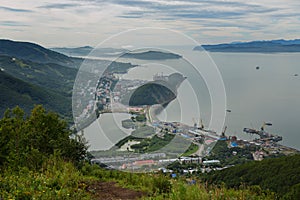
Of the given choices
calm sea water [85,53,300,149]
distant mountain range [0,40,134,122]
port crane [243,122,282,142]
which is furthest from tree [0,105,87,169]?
port crane [243,122,282,142]

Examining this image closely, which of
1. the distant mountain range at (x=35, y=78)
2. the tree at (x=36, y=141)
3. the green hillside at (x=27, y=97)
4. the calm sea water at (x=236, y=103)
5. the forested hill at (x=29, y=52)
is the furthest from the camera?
the forested hill at (x=29, y=52)

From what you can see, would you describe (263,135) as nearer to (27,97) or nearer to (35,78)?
(27,97)

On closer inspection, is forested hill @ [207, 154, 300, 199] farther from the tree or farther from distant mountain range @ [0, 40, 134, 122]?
distant mountain range @ [0, 40, 134, 122]

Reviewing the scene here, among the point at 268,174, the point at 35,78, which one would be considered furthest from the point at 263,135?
the point at 35,78

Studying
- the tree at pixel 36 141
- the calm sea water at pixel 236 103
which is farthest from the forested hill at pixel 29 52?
the tree at pixel 36 141

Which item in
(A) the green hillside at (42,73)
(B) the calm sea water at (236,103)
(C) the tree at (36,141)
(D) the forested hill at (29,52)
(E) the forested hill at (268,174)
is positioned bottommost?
(E) the forested hill at (268,174)

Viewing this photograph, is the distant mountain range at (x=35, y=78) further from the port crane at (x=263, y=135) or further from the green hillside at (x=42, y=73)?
the port crane at (x=263, y=135)
